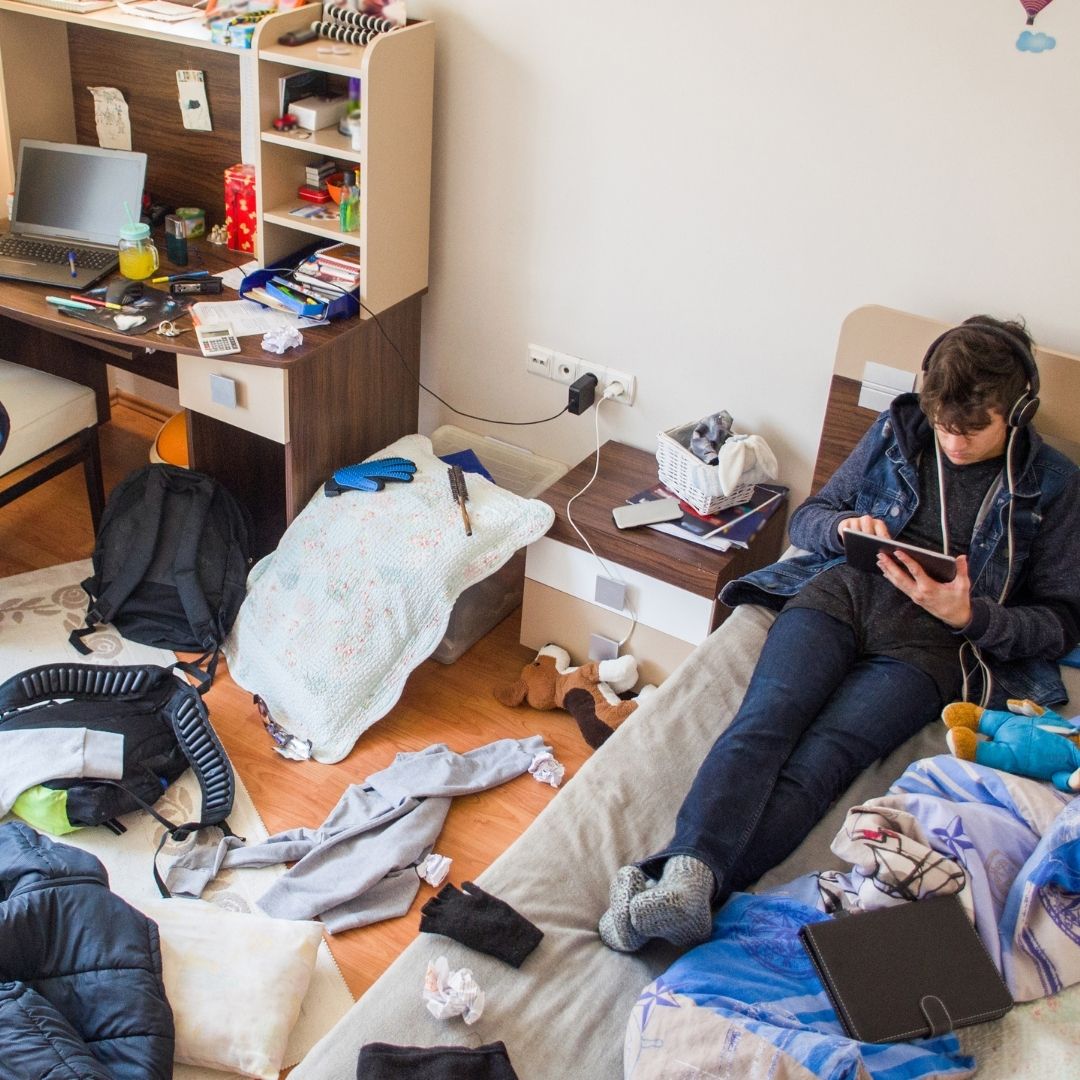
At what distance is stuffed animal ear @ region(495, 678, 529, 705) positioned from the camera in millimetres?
2613

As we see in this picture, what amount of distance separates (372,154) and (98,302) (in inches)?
27.3

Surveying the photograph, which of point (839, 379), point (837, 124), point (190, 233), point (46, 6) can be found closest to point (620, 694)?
point (839, 379)

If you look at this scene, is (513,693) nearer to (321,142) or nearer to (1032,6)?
(321,142)

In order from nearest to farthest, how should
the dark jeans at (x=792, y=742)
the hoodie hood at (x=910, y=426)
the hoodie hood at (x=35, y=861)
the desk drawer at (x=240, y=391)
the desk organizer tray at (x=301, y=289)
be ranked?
the dark jeans at (x=792, y=742), the hoodie hood at (x=35, y=861), the hoodie hood at (x=910, y=426), the desk drawer at (x=240, y=391), the desk organizer tray at (x=301, y=289)

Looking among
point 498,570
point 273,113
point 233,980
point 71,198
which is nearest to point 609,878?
point 233,980

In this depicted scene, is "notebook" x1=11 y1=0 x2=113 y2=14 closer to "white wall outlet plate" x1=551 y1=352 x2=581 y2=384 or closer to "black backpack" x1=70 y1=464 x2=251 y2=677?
"black backpack" x1=70 y1=464 x2=251 y2=677

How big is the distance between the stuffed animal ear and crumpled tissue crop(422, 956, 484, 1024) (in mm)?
1067

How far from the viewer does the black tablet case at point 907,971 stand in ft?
4.83

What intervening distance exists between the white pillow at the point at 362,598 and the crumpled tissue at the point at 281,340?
1.15 ft

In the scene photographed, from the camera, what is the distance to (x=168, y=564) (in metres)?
2.73

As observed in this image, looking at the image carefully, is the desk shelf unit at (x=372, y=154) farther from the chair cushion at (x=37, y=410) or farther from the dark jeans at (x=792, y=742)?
the dark jeans at (x=792, y=742)

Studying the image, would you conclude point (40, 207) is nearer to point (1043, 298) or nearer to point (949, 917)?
point (1043, 298)

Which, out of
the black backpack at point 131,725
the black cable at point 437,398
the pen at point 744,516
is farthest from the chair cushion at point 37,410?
the pen at point 744,516

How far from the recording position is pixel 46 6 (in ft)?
9.12
